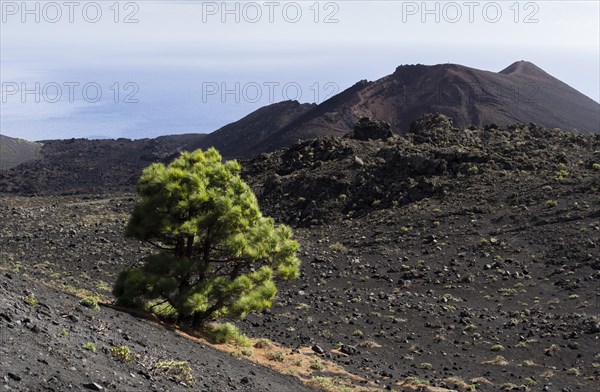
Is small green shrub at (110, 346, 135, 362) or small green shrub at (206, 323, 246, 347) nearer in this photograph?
small green shrub at (110, 346, 135, 362)

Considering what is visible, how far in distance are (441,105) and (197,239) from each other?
59.8m

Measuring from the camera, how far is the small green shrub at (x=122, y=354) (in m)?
11.0

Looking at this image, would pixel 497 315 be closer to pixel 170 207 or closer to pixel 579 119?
pixel 170 207

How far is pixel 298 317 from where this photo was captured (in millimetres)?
21875

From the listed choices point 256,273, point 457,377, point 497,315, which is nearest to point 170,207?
point 256,273

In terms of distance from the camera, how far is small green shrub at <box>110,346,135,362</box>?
11.0 m

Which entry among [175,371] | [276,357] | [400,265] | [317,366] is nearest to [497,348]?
[317,366]

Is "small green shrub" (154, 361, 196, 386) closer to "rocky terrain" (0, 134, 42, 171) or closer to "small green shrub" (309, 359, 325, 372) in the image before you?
"small green shrub" (309, 359, 325, 372)

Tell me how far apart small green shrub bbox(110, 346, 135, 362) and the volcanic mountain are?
196 feet

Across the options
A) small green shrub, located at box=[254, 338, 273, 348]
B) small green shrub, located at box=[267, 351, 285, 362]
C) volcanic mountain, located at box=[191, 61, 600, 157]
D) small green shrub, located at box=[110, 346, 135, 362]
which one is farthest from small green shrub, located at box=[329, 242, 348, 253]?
volcanic mountain, located at box=[191, 61, 600, 157]

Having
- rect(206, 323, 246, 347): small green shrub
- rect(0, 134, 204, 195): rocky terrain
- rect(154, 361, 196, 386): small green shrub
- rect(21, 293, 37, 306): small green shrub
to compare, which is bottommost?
rect(206, 323, 246, 347): small green shrub

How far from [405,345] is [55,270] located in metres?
12.8

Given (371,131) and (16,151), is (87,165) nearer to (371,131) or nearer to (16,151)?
(16,151)

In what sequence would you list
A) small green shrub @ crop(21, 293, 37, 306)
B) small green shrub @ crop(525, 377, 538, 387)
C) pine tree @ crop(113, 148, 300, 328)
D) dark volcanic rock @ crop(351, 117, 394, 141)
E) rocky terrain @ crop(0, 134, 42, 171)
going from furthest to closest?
1. rocky terrain @ crop(0, 134, 42, 171)
2. dark volcanic rock @ crop(351, 117, 394, 141)
3. small green shrub @ crop(525, 377, 538, 387)
4. pine tree @ crop(113, 148, 300, 328)
5. small green shrub @ crop(21, 293, 37, 306)
